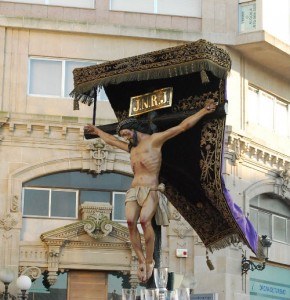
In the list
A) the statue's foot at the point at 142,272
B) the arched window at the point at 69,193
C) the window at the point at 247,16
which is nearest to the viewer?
the statue's foot at the point at 142,272

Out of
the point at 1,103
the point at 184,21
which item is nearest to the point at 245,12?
the point at 184,21

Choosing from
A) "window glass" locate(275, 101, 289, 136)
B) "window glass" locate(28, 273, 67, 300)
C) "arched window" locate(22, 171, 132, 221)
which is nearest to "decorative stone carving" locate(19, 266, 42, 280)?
"window glass" locate(28, 273, 67, 300)

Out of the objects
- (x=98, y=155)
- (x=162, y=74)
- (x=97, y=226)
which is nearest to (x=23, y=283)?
(x=97, y=226)

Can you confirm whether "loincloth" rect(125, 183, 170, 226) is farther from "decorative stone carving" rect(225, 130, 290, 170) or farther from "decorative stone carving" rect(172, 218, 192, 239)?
"decorative stone carving" rect(225, 130, 290, 170)

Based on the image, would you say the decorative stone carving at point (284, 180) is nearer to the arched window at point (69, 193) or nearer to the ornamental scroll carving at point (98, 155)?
the arched window at point (69, 193)

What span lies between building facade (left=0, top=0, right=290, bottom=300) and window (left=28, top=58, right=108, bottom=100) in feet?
0.09

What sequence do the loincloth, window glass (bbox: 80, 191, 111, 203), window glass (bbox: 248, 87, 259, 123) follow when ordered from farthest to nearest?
window glass (bbox: 248, 87, 259, 123), window glass (bbox: 80, 191, 111, 203), the loincloth

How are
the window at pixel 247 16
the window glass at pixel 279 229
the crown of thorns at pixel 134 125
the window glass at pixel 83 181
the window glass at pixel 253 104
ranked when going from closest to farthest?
the crown of thorns at pixel 134 125
the window glass at pixel 83 181
the window at pixel 247 16
the window glass at pixel 253 104
the window glass at pixel 279 229

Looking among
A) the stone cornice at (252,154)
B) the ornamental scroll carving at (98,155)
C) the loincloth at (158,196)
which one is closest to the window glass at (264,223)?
the stone cornice at (252,154)

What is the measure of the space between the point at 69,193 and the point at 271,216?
21.7 ft

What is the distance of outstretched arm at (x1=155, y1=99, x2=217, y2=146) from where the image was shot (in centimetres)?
1315

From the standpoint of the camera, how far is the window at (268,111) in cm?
2873

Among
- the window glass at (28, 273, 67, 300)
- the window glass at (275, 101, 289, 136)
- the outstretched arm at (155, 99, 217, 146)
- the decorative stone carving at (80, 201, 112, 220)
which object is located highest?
the window glass at (275, 101, 289, 136)

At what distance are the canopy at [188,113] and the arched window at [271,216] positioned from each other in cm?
1412
